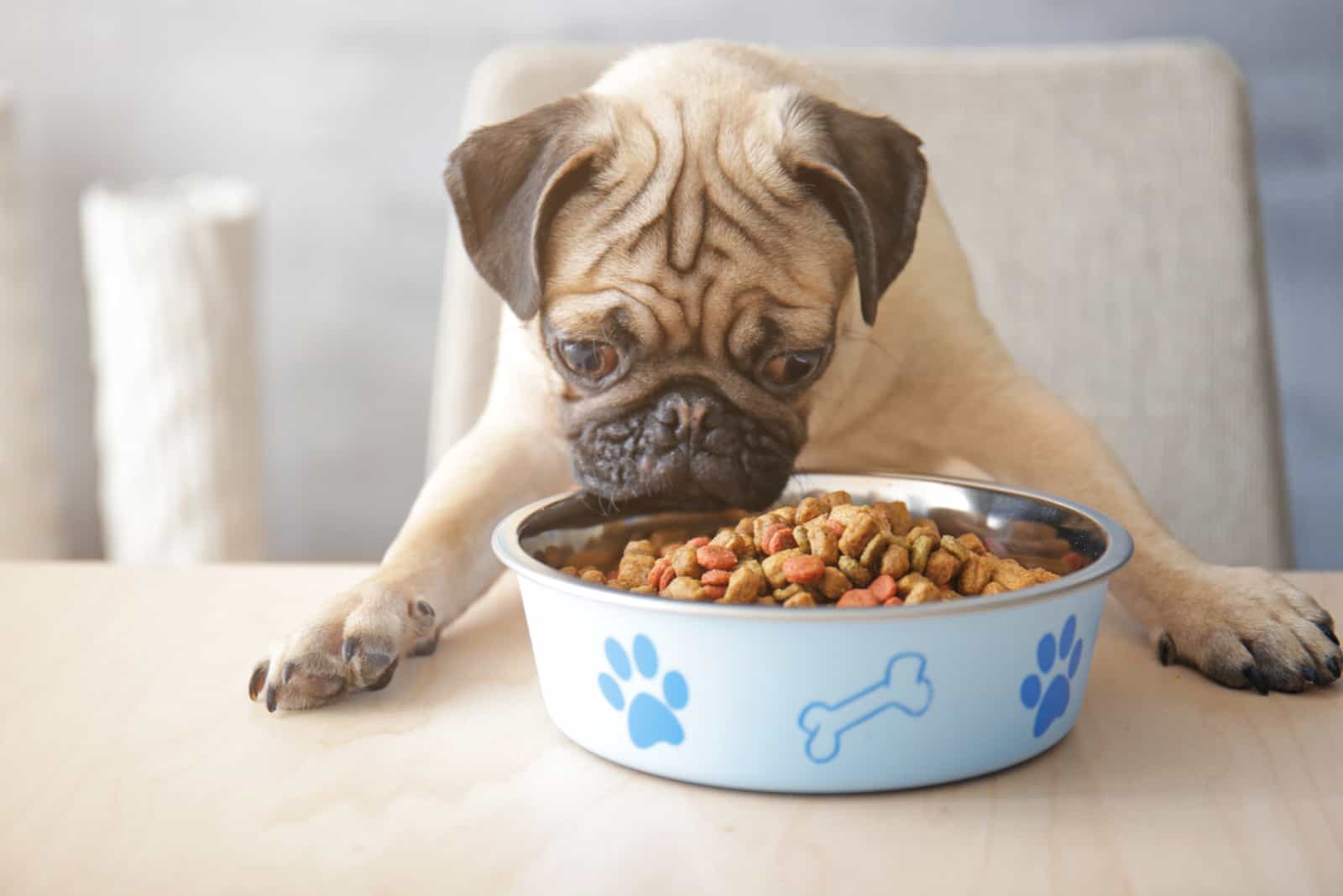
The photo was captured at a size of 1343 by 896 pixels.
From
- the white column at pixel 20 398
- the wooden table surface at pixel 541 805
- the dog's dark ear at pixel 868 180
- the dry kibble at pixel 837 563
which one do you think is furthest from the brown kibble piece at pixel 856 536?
the white column at pixel 20 398

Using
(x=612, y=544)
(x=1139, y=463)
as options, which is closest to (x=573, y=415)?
(x=612, y=544)

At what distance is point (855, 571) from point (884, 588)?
0.04 m

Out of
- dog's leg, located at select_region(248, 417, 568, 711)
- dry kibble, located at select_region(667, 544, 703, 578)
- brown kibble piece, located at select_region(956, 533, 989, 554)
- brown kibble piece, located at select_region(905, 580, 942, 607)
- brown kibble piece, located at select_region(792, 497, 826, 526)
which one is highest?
brown kibble piece, located at select_region(905, 580, 942, 607)

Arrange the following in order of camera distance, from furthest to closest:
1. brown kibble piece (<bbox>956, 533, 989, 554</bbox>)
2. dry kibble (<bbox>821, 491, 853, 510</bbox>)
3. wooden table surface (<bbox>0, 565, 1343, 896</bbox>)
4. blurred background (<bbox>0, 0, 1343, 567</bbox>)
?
blurred background (<bbox>0, 0, 1343, 567</bbox>) < dry kibble (<bbox>821, 491, 853, 510</bbox>) < brown kibble piece (<bbox>956, 533, 989, 554</bbox>) < wooden table surface (<bbox>0, 565, 1343, 896</bbox>)

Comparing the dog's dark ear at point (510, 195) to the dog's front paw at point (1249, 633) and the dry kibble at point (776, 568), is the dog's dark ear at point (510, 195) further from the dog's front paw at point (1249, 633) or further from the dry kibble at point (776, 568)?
the dog's front paw at point (1249, 633)

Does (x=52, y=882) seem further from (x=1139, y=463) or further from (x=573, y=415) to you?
(x=1139, y=463)

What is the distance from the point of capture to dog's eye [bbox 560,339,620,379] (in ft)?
5.22

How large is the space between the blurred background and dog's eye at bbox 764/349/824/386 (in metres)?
2.12

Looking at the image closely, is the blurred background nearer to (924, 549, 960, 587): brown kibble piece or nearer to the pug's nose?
the pug's nose

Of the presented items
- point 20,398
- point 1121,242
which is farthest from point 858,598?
point 20,398

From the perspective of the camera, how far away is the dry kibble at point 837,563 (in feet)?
3.50

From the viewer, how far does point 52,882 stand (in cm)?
84

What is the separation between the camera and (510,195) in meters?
1.54

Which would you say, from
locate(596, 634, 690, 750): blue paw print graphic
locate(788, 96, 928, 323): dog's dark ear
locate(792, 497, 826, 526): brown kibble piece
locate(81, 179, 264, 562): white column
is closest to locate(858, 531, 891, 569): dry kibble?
locate(792, 497, 826, 526): brown kibble piece
